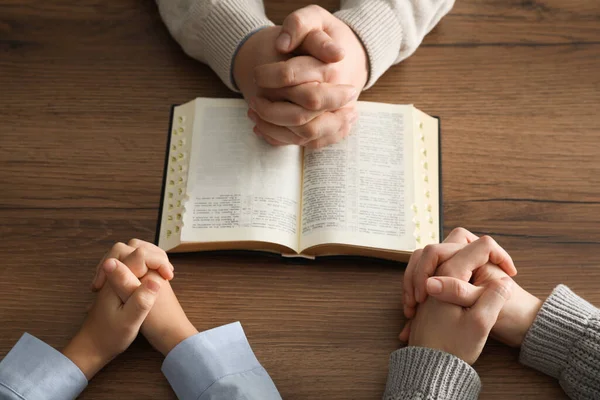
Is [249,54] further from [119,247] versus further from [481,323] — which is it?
[481,323]

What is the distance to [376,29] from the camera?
973 millimetres

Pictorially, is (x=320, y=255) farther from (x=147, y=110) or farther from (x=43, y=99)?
(x=43, y=99)

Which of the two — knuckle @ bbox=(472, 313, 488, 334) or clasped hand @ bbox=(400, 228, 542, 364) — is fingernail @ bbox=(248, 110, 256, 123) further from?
knuckle @ bbox=(472, 313, 488, 334)

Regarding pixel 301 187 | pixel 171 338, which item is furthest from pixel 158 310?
pixel 301 187

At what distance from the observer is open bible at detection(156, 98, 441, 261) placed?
0.87 m

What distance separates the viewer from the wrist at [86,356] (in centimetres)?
79

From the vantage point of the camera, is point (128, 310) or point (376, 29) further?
point (376, 29)

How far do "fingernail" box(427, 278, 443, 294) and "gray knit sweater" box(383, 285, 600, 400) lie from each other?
0.07m

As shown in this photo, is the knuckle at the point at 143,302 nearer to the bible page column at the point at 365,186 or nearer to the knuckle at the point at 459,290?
the bible page column at the point at 365,186

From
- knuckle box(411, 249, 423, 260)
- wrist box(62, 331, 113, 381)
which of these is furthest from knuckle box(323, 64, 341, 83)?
wrist box(62, 331, 113, 381)

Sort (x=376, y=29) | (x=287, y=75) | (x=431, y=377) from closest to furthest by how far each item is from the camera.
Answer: (x=431, y=377) < (x=287, y=75) < (x=376, y=29)

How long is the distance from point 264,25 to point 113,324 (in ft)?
1.66

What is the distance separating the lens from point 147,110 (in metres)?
1.02

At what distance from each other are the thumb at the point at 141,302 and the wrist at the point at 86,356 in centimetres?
6
